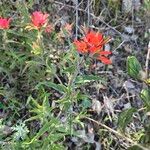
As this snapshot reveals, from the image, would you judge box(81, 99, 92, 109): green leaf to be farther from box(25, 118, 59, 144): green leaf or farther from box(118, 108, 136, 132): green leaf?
box(25, 118, 59, 144): green leaf

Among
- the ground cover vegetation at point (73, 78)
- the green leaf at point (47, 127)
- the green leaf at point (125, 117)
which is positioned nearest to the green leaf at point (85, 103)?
the ground cover vegetation at point (73, 78)

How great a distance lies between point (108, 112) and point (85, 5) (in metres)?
0.72

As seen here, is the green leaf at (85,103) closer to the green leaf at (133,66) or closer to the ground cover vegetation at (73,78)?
the ground cover vegetation at (73,78)

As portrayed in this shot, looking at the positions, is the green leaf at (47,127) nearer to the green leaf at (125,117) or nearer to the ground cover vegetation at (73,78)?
the ground cover vegetation at (73,78)

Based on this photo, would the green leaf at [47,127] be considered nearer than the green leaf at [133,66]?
Yes

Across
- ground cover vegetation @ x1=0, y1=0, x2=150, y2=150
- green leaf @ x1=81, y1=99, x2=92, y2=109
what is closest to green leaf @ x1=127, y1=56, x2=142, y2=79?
ground cover vegetation @ x1=0, y1=0, x2=150, y2=150

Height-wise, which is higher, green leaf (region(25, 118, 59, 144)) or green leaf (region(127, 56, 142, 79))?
green leaf (region(127, 56, 142, 79))

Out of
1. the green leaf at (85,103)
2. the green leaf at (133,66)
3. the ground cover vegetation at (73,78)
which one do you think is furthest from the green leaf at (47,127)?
the green leaf at (133,66)

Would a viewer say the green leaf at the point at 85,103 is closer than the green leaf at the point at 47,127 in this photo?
No

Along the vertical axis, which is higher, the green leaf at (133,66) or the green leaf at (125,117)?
Answer: the green leaf at (133,66)

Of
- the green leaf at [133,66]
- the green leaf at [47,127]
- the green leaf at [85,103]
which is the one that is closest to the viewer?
the green leaf at [47,127]

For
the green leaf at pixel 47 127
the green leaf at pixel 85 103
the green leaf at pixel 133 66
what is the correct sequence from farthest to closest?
the green leaf at pixel 85 103, the green leaf at pixel 133 66, the green leaf at pixel 47 127

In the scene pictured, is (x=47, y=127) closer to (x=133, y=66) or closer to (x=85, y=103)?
(x=85, y=103)

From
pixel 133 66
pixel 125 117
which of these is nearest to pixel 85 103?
pixel 125 117
